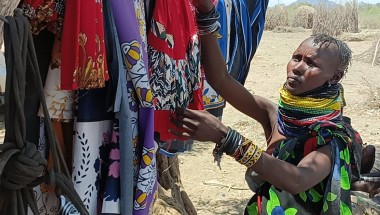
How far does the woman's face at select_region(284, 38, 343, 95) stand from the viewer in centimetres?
166

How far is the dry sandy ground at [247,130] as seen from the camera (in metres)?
4.20

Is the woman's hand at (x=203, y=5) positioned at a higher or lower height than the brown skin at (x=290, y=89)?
higher

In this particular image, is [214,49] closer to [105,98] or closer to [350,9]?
[105,98]

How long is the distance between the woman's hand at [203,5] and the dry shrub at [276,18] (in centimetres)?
1483

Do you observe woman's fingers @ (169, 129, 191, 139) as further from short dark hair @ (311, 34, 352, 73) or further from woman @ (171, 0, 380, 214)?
short dark hair @ (311, 34, 352, 73)

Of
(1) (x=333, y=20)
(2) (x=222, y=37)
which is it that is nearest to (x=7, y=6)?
(2) (x=222, y=37)

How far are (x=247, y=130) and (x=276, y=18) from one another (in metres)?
11.2

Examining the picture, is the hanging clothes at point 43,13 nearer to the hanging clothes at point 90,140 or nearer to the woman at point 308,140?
the hanging clothes at point 90,140

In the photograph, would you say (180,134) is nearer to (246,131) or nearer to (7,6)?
(7,6)

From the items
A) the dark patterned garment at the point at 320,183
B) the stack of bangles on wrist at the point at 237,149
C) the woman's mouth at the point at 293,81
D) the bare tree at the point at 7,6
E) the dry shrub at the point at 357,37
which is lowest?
the dry shrub at the point at 357,37

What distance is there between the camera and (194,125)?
4.42 ft

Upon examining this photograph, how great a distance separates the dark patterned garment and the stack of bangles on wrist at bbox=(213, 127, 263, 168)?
0.80 ft

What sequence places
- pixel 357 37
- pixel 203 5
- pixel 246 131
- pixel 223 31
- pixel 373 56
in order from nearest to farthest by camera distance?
pixel 203 5, pixel 223 31, pixel 246 131, pixel 373 56, pixel 357 37

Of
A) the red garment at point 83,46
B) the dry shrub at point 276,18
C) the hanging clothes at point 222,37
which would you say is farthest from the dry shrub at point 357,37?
the red garment at point 83,46
